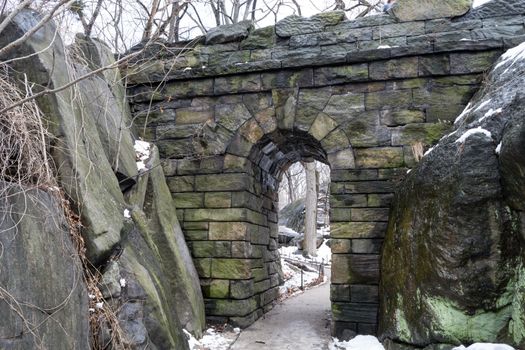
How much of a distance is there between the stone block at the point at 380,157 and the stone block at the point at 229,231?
1598 mm

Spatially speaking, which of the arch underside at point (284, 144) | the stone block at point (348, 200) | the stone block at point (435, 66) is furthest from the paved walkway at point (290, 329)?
the stone block at point (435, 66)

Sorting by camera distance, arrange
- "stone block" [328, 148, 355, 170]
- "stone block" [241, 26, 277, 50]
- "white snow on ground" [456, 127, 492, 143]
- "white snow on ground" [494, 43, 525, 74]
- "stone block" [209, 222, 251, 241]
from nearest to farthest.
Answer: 1. "white snow on ground" [456, 127, 492, 143]
2. "white snow on ground" [494, 43, 525, 74]
3. "stone block" [328, 148, 355, 170]
4. "stone block" [209, 222, 251, 241]
5. "stone block" [241, 26, 277, 50]

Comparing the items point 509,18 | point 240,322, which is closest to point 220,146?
point 240,322

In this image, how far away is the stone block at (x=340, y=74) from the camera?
5.48 metres

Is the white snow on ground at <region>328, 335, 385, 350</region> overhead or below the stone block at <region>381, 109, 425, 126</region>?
below

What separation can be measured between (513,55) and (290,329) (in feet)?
12.9

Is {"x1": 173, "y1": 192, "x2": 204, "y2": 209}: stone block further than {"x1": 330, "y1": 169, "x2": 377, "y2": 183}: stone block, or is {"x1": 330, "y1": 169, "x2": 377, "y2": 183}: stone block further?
{"x1": 173, "y1": 192, "x2": 204, "y2": 209}: stone block

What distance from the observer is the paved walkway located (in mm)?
4891

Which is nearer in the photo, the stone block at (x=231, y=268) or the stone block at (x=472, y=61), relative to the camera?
the stone block at (x=472, y=61)

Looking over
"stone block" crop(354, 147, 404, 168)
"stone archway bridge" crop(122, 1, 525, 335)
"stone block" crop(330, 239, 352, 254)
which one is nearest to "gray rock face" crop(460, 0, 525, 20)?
"stone archway bridge" crop(122, 1, 525, 335)

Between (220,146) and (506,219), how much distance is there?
3.43m

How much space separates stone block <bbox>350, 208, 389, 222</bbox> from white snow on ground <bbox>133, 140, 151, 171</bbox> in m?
2.48

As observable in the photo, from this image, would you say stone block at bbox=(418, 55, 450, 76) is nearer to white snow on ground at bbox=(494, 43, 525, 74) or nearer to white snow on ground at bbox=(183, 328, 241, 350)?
white snow on ground at bbox=(494, 43, 525, 74)

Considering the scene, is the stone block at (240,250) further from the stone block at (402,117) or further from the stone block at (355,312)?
the stone block at (402,117)
